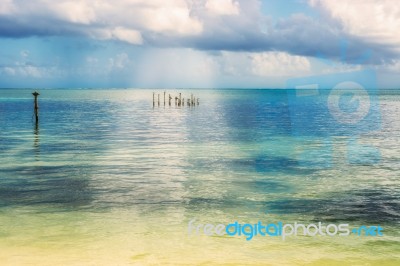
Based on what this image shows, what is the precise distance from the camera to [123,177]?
2220cm

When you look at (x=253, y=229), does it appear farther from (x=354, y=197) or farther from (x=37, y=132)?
(x=37, y=132)

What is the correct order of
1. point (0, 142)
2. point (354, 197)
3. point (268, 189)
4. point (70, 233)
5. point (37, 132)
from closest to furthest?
point (70, 233) < point (354, 197) < point (268, 189) < point (0, 142) < point (37, 132)

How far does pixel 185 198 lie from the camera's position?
18.5 metres

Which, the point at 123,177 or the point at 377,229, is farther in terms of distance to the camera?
the point at 123,177

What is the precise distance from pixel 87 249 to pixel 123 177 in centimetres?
970

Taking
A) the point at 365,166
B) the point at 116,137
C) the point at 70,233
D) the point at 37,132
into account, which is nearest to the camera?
the point at 70,233

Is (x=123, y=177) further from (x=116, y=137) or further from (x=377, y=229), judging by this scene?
(x=116, y=137)

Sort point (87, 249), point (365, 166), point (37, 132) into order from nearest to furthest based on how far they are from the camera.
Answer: point (87, 249)
point (365, 166)
point (37, 132)

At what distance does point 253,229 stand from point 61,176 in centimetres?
1183

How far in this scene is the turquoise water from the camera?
490 inches

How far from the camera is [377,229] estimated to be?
47.4 feet

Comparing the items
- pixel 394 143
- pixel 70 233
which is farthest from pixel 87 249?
pixel 394 143

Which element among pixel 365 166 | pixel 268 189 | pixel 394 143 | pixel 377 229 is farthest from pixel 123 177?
pixel 394 143

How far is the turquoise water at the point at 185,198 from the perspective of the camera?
490 inches
